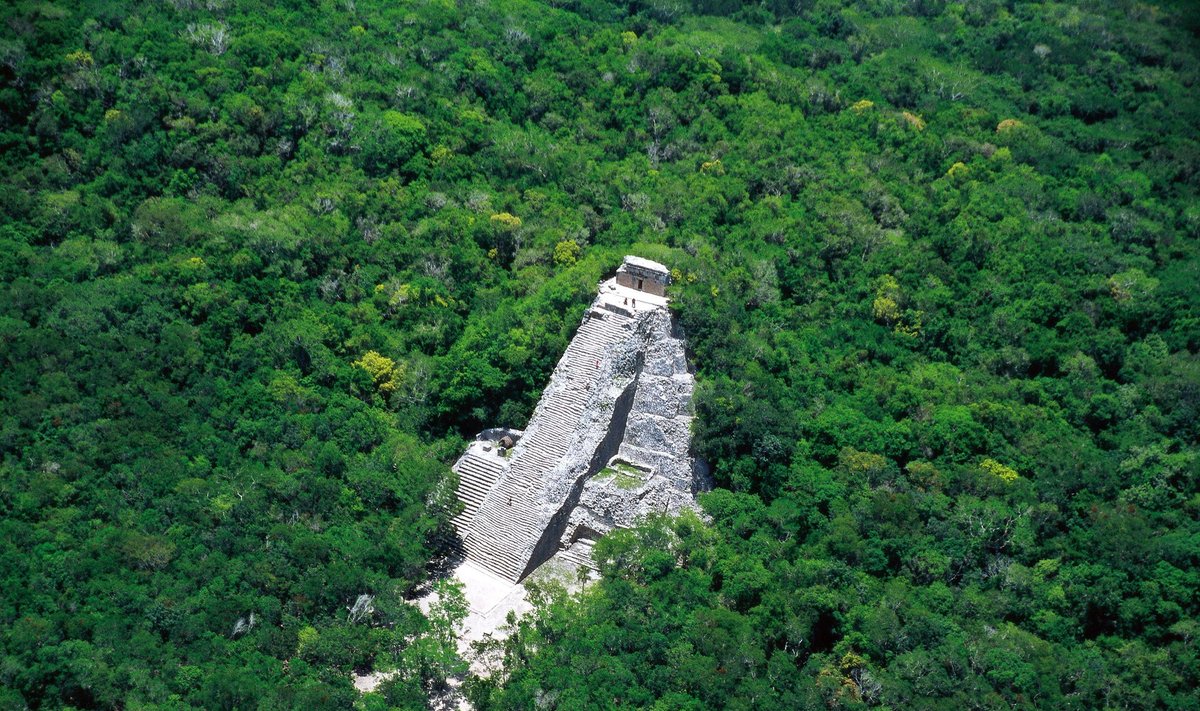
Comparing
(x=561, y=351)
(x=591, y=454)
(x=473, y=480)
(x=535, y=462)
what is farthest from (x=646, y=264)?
(x=473, y=480)

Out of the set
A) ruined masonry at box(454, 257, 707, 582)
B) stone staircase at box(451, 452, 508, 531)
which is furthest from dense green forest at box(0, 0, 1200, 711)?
ruined masonry at box(454, 257, 707, 582)

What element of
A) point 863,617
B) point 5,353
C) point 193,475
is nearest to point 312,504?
point 193,475

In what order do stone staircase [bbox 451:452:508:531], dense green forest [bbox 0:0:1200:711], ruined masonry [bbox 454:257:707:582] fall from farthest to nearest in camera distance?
stone staircase [bbox 451:452:508:531] < ruined masonry [bbox 454:257:707:582] < dense green forest [bbox 0:0:1200:711]

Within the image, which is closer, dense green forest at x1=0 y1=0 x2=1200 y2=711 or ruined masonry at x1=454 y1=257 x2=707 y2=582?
dense green forest at x1=0 y1=0 x2=1200 y2=711

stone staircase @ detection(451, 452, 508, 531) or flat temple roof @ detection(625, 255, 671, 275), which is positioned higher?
flat temple roof @ detection(625, 255, 671, 275)

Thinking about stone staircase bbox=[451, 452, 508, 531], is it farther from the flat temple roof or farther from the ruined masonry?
the flat temple roof

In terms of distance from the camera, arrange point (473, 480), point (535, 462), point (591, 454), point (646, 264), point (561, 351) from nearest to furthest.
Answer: point (591, 454) → point (535, 462) → point (473, 480) → point (561, 351) → point (646, 264)

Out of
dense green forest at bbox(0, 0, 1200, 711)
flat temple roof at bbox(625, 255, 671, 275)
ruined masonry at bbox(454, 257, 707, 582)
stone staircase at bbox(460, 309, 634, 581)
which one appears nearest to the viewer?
dense green forest at bbox(0, 0, 1200, 711)

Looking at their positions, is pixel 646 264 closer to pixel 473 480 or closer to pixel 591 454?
pixel 591 454
